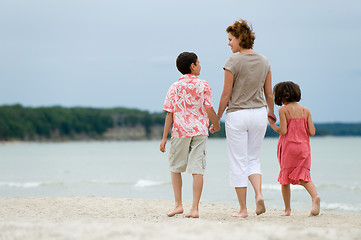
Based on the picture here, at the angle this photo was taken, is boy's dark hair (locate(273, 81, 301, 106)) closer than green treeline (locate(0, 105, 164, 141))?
Yes

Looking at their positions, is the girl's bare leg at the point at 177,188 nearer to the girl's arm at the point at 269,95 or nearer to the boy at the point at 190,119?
the boy at the point at 190,119

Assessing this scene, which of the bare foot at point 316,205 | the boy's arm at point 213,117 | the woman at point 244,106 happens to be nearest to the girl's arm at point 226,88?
the woman at point 244,106

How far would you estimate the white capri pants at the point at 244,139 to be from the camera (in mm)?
4999

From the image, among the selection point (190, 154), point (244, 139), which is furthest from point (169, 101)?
point (244, 139)

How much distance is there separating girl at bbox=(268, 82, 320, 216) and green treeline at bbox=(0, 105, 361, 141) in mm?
79478

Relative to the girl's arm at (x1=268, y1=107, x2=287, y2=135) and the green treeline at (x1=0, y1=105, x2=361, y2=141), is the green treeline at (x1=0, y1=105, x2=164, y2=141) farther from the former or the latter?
the girl's arm at (x1=268, y1=107, x2=287, y2=135)

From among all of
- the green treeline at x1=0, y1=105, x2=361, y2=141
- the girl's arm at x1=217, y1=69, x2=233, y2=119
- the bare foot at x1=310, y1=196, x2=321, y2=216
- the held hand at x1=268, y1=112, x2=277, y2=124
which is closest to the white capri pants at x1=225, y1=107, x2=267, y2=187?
the girl's arm at x1=217, y1=69, x2=233, y2=119

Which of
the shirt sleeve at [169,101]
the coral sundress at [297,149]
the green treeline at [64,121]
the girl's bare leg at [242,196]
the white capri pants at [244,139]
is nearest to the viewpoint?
the white capri pants at [244,139]

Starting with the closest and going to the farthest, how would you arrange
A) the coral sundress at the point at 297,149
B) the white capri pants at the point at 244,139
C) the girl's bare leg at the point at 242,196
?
the white capri pants at the point at 244,139
the girl's bare leg at the point at 242,196
the coral sundress at the point at 297,149

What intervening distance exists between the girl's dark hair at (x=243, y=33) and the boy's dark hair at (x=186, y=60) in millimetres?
519

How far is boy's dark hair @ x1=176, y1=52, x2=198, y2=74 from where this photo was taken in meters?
5.28

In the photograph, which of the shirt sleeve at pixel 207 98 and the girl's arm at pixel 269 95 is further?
the girl's arm at pixel 269 95

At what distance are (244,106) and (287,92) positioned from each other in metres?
0.73

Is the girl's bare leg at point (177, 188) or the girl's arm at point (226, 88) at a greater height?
the girl's arm at point (226, 88)
